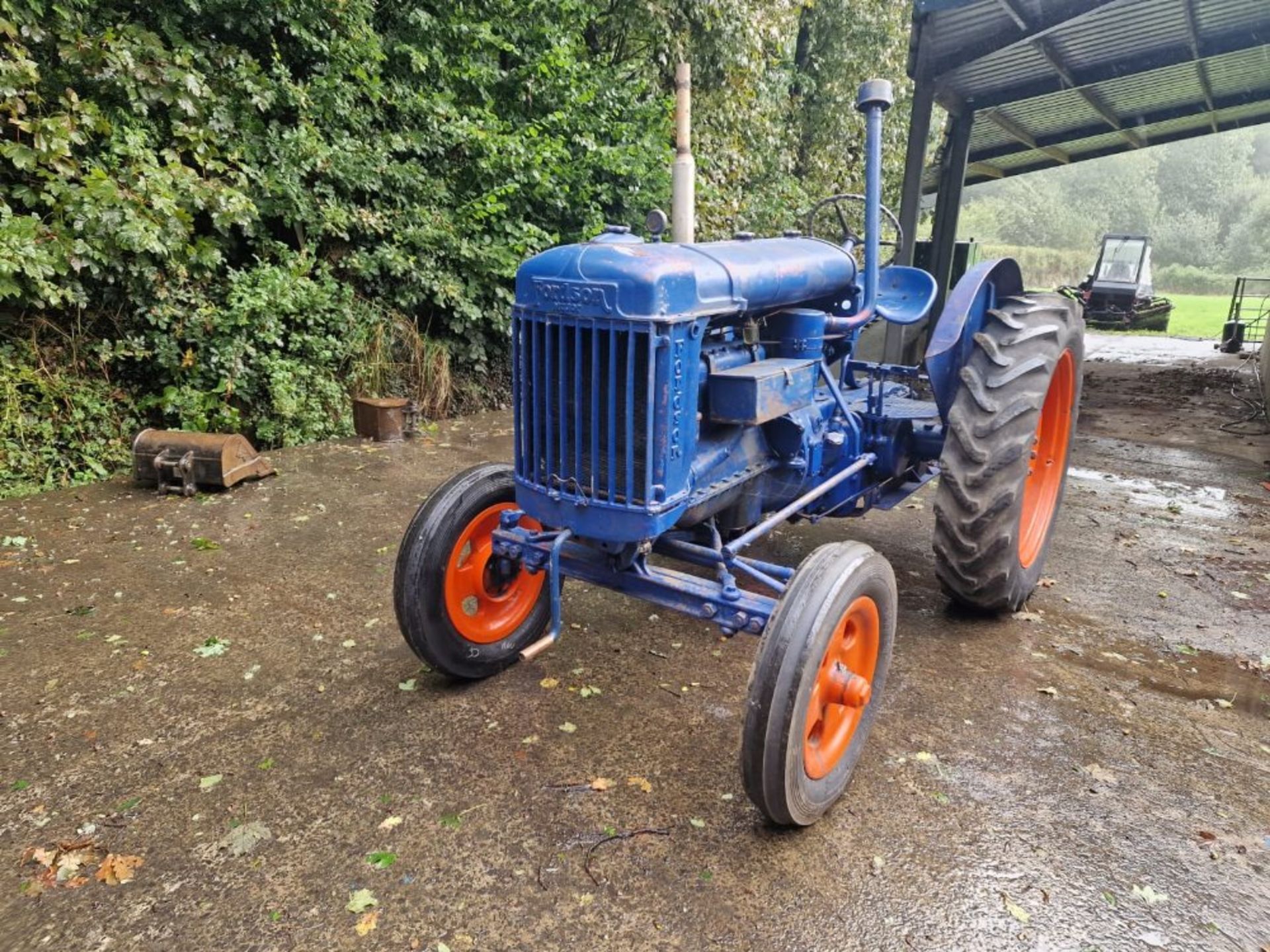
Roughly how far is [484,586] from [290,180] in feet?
13.9

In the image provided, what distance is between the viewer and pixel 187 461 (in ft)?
15.9

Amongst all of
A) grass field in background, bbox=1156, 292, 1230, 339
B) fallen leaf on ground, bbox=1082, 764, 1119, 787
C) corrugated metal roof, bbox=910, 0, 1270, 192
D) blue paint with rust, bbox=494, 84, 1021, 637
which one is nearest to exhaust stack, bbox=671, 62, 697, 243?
blue paint with rust, bbox=494, 84, 1021, 637

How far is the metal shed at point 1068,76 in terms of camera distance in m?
7.10

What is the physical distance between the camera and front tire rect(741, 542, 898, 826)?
1.94 m

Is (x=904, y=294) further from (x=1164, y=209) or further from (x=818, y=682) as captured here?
(x=1164, y=209)

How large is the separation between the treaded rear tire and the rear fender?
0.09m

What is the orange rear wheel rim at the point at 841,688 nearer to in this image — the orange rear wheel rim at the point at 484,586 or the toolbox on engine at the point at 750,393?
the toolbox on engine at the point at 750,393

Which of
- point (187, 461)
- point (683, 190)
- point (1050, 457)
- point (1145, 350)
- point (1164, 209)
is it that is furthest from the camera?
point (1164, 209)

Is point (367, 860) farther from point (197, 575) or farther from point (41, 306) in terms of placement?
point (41, 306)

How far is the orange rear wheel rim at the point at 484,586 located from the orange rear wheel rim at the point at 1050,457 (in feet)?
7.87

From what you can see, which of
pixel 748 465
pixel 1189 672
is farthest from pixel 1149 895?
pixel 748 465

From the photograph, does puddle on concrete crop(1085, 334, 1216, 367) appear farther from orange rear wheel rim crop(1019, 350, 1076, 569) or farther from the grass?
orange rear wheel rim crop(1019, 350, 1076, 569)

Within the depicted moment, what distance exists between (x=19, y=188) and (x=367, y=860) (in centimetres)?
464

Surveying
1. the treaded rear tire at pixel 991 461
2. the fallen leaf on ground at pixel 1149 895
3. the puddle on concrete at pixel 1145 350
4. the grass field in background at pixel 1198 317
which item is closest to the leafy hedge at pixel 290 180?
the treaded rear tire at pixel 991 461
